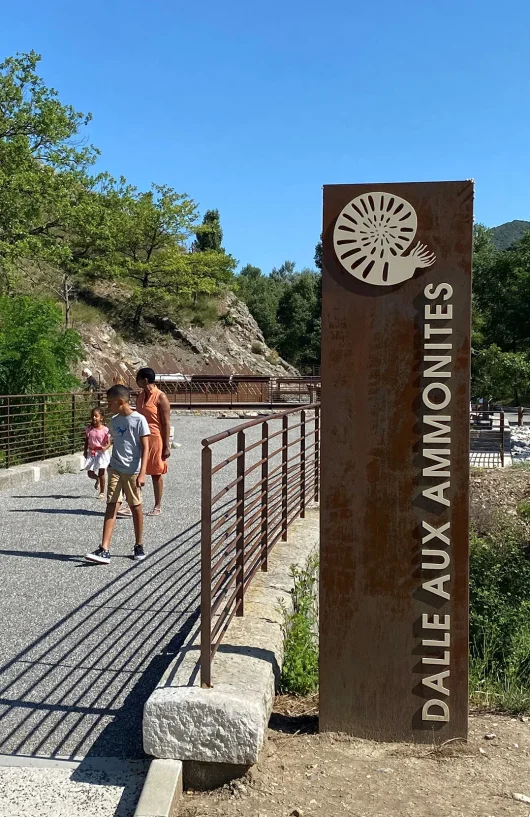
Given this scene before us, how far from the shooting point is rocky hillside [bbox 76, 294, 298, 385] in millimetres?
42062

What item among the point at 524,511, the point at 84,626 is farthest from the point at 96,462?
the point at 524,511

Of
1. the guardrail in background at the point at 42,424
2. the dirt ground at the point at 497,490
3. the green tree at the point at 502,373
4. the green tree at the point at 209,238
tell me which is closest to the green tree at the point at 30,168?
the guardrail in background at the point at 42,424

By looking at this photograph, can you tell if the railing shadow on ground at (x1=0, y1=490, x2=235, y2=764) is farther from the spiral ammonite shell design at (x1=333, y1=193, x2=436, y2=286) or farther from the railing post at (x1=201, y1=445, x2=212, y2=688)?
the spiral ammonite shell design at (x1=333, y1=193, x2=436, y2=286)

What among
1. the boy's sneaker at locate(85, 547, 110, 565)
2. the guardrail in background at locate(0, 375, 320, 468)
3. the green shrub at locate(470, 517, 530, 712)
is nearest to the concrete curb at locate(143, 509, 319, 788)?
the green shrub at locate(470, 517, 530, 712)

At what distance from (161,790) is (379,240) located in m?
2.59

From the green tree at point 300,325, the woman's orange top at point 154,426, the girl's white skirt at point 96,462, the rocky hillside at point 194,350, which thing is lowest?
the girl's white skirt at point 96,462

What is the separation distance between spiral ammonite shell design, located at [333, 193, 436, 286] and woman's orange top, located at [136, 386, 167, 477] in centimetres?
518

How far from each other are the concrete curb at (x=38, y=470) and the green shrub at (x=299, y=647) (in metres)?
7.01

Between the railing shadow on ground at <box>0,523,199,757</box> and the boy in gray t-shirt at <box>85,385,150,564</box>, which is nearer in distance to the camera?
the railing shadow on ground at <box>0,523,199,757</box>

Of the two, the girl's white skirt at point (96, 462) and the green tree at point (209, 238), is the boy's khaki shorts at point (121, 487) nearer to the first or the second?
the girl's white skirt at point (96, 462)

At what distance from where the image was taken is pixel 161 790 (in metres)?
3.08

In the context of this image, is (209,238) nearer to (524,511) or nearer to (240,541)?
(524,511)

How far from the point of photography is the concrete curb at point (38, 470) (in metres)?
11.4

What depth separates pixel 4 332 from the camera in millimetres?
15391
